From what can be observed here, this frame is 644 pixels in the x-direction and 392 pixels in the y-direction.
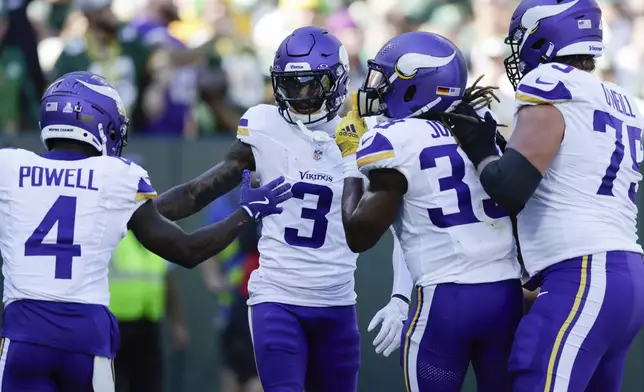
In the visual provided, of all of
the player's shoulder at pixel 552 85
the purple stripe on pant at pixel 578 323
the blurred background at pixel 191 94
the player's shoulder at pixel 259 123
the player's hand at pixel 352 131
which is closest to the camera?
the purple stripe on pant at pixel 578 323

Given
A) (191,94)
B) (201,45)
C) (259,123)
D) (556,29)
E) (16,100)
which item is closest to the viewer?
(556,29)

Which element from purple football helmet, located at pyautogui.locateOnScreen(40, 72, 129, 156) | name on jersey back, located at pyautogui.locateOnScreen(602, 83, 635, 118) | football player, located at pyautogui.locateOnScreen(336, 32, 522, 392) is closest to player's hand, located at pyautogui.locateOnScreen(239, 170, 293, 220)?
football player, located at pyautogui.locateOnScreen(336, 32, 522, 392)

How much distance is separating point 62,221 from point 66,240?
75mm

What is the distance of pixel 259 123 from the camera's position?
544 cm

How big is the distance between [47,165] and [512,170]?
1.80m

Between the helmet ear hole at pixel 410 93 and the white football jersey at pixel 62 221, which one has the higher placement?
the helmet ear hole at pixel 410 93

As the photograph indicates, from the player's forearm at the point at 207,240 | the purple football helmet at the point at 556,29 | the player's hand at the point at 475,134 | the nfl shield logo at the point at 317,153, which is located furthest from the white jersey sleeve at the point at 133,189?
the purple football helmet at the point at 556,29

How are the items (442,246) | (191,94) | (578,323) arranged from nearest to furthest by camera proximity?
(578,323), (442,246), (191,94)

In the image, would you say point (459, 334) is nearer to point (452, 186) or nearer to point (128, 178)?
point (452, 186)

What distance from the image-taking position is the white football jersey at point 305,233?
5258 millimetres

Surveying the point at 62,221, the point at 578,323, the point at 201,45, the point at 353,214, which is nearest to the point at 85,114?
the point at 62,221

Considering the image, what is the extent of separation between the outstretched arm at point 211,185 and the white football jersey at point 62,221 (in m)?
0.93

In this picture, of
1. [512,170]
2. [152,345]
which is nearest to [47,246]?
[512,170]

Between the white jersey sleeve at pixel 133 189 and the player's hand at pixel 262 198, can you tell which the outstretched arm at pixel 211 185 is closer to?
the player's hand at pixel 262 198
